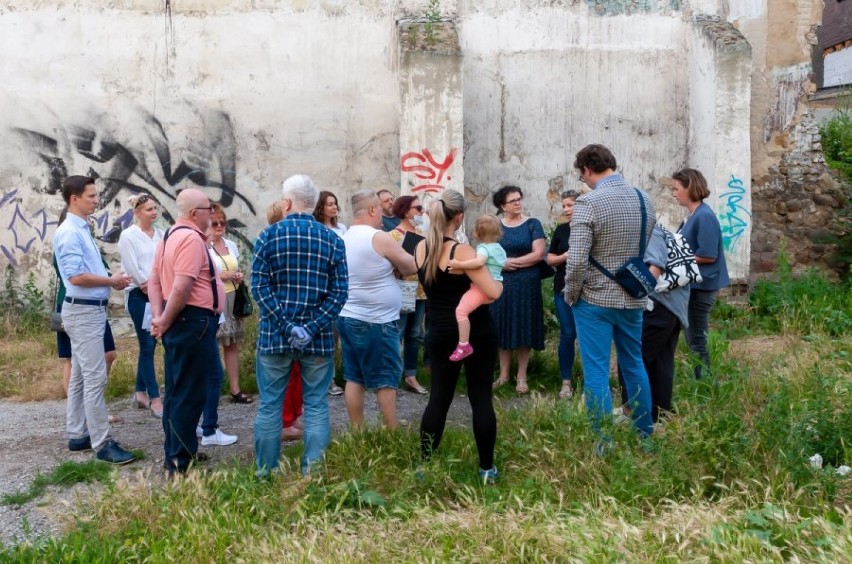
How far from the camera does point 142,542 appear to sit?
3941 mm

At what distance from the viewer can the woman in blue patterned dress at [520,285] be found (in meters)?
7.24

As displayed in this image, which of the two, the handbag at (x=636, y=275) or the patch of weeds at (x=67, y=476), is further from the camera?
the patch of weeds at (x=67, y=476)

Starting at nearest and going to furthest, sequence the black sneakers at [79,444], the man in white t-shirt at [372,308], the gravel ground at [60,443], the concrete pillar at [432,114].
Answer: the gravel ground at [60,443] → the man in white t-shirt at [372,308] → the black sneakers at [79,444] → the concrete pillar at [432,114]

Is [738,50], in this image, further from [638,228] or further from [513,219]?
[638,228]

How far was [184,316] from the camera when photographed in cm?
506

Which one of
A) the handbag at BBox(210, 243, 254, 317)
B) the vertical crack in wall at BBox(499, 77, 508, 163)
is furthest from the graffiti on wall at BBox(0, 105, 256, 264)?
the handbag at BBox(210, 243, 254, 317)

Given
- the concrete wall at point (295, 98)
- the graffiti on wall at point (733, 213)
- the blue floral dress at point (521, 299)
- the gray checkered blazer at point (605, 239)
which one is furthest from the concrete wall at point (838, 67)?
the gray checkered blazer at point (605, 239)

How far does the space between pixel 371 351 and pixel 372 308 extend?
278 millimetres

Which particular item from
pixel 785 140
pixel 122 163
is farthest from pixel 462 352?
pixel 785 140

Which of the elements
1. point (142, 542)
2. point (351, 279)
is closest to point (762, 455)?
point (351, 279)

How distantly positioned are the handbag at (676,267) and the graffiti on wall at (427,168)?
4.28m

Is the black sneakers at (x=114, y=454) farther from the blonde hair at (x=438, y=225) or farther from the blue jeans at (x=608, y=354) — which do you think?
the blue jeans at (x=608, y=354)

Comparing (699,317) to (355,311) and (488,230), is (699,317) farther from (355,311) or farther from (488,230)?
(355,311)

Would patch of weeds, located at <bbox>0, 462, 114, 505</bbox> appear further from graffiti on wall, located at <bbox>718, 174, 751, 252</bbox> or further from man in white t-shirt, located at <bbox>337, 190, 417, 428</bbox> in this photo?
graffiti on wall, located at <bbox>718, 174, 751, 252</bbox>
